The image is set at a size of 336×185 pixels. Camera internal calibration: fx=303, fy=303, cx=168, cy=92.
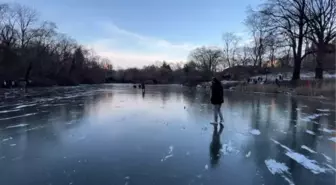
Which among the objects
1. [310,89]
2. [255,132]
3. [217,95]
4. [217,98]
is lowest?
[255,132]

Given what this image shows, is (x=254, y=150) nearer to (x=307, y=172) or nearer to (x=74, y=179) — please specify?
(x=307, y=172)

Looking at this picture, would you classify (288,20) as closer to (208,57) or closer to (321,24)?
(321,24)

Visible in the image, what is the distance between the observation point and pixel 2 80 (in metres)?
45.9

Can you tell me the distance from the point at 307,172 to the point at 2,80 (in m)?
49.1

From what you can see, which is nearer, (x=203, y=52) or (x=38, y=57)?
(x=38, y=57)

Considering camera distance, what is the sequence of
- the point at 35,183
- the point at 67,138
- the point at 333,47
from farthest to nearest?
the point at 333,47
the point at 67,138
the point at 35,183

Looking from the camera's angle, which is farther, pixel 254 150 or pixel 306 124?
pixel 306 124

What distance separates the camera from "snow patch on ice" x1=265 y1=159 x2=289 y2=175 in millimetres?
5543

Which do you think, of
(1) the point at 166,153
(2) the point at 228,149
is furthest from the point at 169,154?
(2) the point at 228,149

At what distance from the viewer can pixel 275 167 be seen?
5.79m

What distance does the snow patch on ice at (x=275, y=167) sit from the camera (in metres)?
5.54

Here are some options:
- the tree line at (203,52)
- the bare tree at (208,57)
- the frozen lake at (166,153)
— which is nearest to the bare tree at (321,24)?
the tree line at (203,52)

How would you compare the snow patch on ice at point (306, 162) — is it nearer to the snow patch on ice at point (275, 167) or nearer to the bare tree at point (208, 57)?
the snow patch on ice at point (275, 167)

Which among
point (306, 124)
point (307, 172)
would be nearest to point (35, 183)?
point (307, 172)
